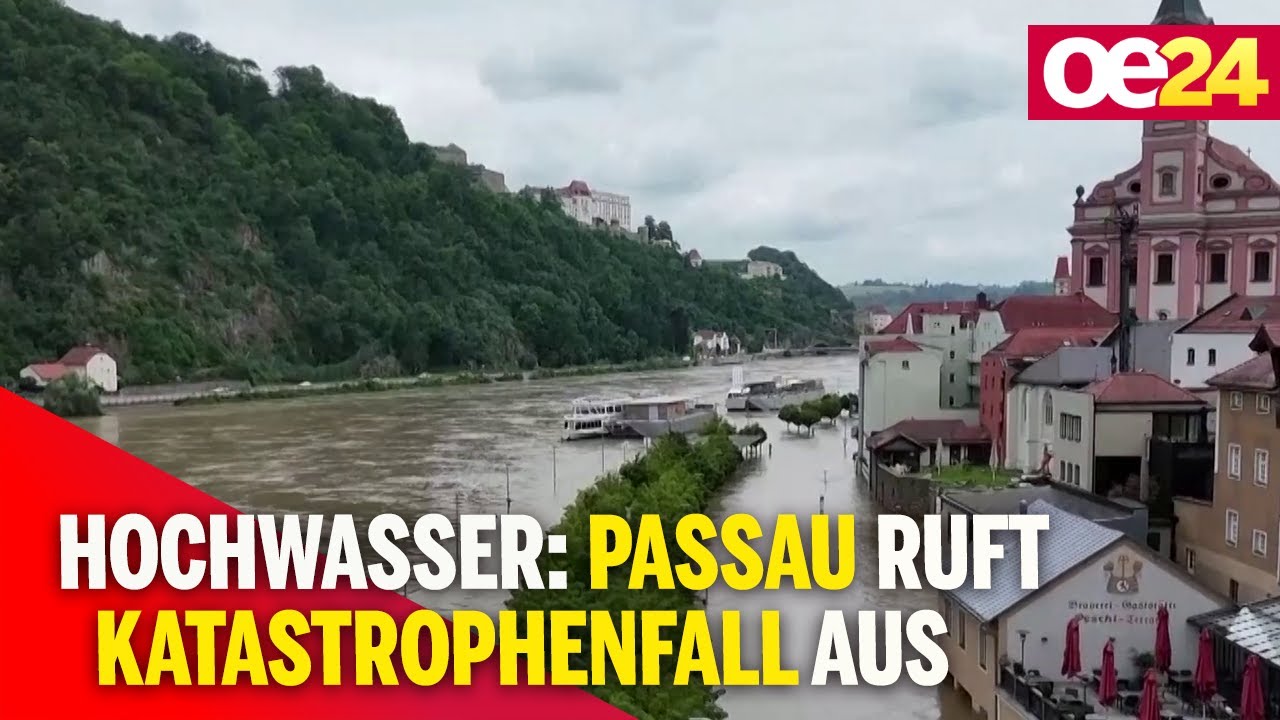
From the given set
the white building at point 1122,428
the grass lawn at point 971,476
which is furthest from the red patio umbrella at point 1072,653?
the grass lawn at point 971,476

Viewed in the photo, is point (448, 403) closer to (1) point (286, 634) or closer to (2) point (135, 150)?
(2) point (135, 150)

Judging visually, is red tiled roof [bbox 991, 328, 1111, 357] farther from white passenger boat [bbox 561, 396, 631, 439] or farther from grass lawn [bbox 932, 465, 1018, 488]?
white passenger boat [bbox 561, 396, 631, 439]

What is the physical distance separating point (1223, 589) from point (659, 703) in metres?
6.73

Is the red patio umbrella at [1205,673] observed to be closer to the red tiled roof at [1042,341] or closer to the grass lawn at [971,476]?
the grass lawn at [971,476]

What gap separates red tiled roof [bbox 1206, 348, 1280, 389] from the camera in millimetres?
9195

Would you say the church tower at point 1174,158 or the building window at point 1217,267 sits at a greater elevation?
the church tower at point 1174,158

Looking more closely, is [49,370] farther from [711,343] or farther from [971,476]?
[711,343]

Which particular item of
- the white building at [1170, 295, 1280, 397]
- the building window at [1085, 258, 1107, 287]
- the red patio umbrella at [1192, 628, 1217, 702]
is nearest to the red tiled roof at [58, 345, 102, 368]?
the building window at [1085, 258, 1107, 287]

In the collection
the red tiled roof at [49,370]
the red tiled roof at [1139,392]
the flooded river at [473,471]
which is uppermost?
the red tiled roof at [1139,392]

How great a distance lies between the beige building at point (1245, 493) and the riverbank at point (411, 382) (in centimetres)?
3279

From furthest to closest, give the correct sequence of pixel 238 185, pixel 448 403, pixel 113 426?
pixel 238 185 < pixel 448 403 < pixel 113 426

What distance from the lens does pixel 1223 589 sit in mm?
10078

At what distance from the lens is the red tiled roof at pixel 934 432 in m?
18.5

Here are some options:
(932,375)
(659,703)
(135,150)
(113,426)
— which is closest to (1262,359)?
(659,703)
